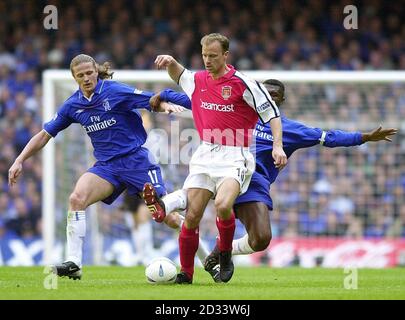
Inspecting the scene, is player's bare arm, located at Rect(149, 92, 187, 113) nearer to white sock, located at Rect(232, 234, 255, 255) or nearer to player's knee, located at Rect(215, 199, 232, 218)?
player's knee, located at Rect(215, 199, 232, 218)

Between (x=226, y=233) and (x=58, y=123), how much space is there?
2.04 meters

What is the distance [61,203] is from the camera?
44.2 ft

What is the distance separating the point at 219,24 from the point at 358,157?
22.2ft

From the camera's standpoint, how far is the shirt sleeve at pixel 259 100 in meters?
7.93

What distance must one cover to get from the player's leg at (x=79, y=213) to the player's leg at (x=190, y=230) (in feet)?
3.17

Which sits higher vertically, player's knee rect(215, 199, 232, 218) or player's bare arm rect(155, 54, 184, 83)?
player's bare arm rect(155, 54, 184, 83)

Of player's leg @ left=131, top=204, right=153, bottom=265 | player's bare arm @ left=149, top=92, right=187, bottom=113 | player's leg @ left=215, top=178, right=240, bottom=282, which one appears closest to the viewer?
player's leg @ left=215, top=178, right=240, bottom=282

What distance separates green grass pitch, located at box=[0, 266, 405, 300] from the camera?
6988 mm

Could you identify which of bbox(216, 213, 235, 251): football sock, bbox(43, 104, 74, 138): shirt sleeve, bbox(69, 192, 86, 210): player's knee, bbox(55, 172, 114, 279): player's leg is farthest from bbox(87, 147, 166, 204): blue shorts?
bbox(216, 213, 235, 251): football sock

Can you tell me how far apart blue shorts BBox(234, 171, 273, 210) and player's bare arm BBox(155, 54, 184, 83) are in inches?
49.6

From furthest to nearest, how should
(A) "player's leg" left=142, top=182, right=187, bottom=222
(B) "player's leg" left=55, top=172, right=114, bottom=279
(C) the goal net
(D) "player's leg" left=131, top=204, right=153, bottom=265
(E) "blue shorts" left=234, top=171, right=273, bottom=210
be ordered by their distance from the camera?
(D) "player's leg" left=131, top=204, right=153, bottom=265 < (C) the goal net < (E) "blue shorts" left=234, top=171, right=273, bottom=210 < (B) "player's leg" left=55, top=172, right=114, bottom=279 < (A) "player's leg" left=142, top=182, right=187, bottom=222

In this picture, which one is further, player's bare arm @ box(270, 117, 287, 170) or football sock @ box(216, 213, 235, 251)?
football sock @ box(216, 213, 235, 251)

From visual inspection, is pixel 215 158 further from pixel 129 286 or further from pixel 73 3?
pixel 73 3

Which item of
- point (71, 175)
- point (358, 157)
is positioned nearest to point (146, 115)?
point (71, 175)
